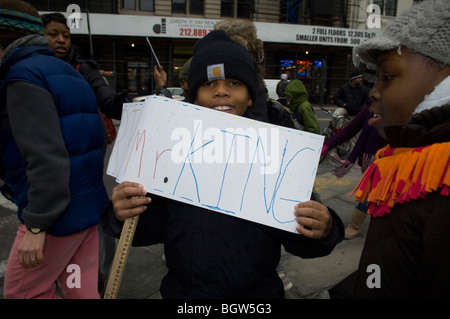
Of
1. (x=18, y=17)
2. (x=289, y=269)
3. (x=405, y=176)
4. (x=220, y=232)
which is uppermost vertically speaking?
(x=18, y=17)

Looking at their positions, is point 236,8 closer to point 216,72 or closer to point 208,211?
point 216,72

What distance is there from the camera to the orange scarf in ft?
2.92

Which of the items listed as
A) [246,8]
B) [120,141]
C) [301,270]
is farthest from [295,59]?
[120,141]

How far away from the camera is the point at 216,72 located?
1.33 m

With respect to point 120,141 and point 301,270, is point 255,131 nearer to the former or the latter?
point 120,141

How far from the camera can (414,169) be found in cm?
98

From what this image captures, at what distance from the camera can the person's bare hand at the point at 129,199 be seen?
44.9 inches

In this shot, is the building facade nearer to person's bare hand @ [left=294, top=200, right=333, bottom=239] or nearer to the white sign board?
the white sign board

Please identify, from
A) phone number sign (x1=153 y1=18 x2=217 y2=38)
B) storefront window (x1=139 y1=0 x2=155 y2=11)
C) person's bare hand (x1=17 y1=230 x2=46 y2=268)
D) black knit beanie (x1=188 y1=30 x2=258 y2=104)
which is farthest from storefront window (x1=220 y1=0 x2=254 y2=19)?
person's bare hand (x1=17 y1=230 x2=46 y2=268)

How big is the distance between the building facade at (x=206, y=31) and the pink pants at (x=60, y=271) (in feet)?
48.0

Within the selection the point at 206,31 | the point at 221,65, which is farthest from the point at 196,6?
the point at 221,65

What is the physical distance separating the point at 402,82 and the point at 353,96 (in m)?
6.98

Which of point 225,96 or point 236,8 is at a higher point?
point 236,8

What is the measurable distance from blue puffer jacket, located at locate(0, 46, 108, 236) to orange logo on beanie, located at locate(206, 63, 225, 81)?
0.76 m
